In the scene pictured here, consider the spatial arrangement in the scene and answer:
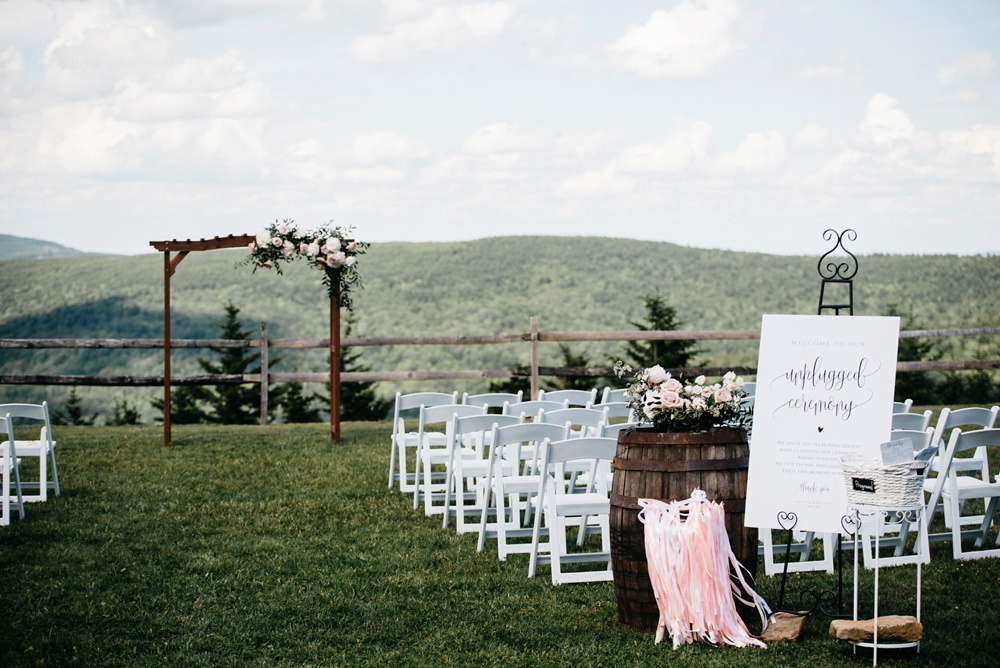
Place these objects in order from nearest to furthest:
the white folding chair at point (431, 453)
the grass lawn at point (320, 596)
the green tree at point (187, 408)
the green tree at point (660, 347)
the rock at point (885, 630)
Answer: the rock at point (885, 630) → the grass lawn at point (320, 596) → the white folding chair at point (431, 453) → the green tree at point (660, 347) → the green tree at point (187, 408)

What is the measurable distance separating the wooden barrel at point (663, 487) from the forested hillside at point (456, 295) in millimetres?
38744

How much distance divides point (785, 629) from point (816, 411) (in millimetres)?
1117

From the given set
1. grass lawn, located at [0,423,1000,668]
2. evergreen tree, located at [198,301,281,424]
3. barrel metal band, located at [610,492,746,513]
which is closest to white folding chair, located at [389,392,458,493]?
grass lawn, located at [0,423,1000,668]

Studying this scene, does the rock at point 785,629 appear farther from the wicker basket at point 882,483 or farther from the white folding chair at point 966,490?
the white folding chair at point 966,490

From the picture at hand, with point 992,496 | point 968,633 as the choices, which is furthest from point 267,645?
point 992,496

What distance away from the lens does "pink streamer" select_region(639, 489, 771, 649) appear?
529cm

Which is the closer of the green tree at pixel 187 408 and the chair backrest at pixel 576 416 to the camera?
the chair backrest at pixel 576 416

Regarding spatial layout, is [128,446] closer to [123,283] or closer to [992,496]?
[992,496]

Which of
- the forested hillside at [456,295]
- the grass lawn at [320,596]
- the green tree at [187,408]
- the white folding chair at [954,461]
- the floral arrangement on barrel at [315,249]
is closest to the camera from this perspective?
the grass lawn at [320,596]

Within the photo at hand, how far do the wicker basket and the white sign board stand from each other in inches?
15.2

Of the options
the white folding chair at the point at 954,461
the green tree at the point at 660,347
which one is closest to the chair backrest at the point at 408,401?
the white folding chair at the point at 954,461

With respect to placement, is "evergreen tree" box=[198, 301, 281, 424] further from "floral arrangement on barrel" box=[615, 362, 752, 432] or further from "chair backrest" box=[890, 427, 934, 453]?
"floral arrangement on barrel" box=[615, 362, 752, 432]

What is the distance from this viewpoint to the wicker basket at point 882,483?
15.9 feet

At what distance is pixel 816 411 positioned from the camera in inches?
219
